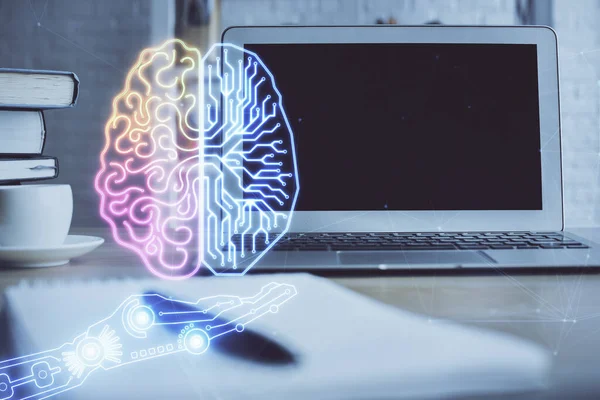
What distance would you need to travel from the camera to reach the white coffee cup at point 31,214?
1.96 feet

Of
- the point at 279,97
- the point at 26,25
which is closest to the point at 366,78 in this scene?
the point at 279,97

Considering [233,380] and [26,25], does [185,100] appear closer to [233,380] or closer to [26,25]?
[26,25]

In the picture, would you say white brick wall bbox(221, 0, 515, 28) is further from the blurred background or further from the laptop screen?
the laptop screen

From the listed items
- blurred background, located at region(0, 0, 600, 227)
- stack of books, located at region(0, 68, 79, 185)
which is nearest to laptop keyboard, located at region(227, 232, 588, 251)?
stack of books, located at region(0, 68, 79, 185)

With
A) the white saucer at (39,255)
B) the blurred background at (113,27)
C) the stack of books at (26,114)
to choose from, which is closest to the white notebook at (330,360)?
the white saucer at (39,255)

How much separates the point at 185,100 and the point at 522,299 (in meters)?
0.76

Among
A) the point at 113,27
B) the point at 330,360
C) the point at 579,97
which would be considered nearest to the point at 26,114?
the point at 113,27

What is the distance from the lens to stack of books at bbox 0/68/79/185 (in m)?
0.67

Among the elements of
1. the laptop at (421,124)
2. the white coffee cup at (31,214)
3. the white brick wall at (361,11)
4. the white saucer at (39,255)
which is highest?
the white brick wall at (361,11)

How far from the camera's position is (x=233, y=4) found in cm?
103

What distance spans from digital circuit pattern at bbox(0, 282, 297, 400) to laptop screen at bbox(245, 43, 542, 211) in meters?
0.36

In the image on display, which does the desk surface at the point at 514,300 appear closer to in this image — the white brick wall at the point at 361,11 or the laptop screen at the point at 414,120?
the laptop screen at the point at 414,120

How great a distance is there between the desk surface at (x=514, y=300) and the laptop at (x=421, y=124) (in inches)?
10.0

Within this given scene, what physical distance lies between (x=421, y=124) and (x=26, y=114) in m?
0.58
